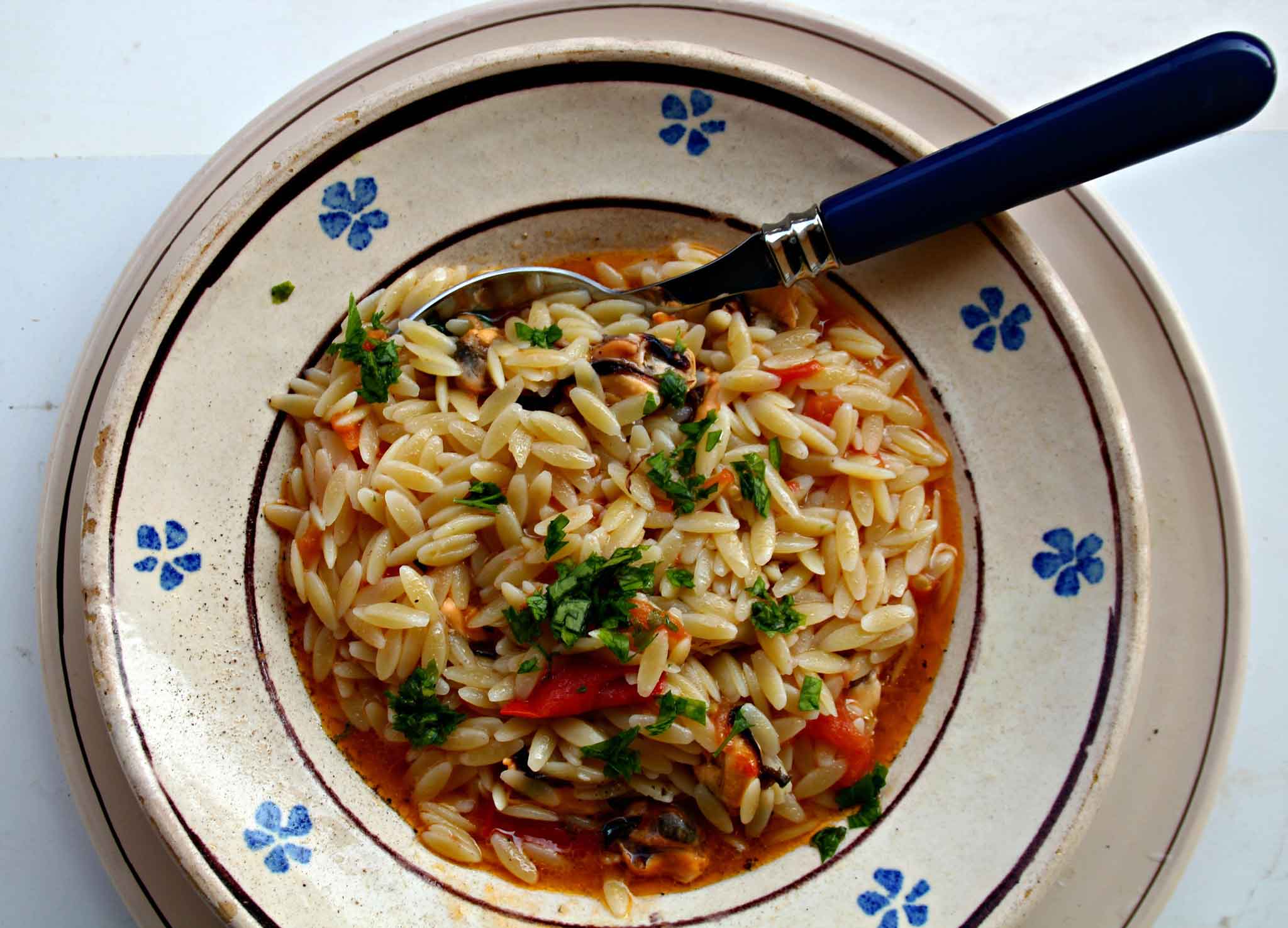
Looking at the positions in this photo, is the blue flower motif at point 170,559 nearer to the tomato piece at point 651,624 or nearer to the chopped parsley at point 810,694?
the tomato piece at point 651,624

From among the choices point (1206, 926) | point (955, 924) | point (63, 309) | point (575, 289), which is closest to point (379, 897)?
point (955, 924)

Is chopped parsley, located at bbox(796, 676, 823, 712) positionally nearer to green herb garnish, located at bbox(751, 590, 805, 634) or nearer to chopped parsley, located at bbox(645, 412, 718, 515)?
green herb garnish, located at bbox(751, 590, 805, 634)

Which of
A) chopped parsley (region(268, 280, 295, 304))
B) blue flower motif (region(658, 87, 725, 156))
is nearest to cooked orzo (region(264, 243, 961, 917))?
chopped parsley (region(268, 280, 295, 304))

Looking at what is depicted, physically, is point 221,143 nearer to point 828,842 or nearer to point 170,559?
point 170,559

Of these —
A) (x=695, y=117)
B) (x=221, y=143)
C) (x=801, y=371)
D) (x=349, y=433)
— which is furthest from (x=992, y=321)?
(x=221, y=143)

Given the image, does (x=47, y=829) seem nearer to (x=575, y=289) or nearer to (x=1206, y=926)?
(x=575, y=289)

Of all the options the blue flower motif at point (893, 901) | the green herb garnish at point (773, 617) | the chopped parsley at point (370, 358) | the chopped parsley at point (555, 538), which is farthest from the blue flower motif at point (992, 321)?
the chopped parsley at point (370, 358)
